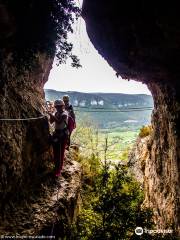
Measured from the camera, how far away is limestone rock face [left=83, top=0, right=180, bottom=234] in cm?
805

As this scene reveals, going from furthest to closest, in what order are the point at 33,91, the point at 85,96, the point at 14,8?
1. the point at 85,96
2. the point at 33,91
3. the point at 14,8

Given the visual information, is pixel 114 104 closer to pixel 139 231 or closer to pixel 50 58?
pixel 50 58

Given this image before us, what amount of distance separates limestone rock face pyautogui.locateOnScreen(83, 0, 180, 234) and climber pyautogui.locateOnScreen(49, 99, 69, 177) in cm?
265

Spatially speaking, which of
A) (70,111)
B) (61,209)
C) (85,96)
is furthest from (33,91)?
(85,96)

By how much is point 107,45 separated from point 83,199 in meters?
7.00

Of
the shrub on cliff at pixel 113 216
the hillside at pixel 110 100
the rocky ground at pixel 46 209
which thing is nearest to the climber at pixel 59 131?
the rocky ground at pixel 46 209

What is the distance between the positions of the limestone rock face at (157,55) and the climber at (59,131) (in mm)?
2651

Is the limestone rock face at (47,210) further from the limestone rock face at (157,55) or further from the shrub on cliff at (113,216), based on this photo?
the limestone rock face at (157,55)

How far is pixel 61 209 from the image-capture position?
9805mm

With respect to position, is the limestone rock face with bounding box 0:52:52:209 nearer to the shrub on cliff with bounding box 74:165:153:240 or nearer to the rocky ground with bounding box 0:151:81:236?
the rocky ground with bounding box 0:151:81:236

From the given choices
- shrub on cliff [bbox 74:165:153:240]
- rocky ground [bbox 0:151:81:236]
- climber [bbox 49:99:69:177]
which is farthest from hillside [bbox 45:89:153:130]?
shrub on cliff [bbox 74:165:153:240]

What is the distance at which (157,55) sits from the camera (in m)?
9.31

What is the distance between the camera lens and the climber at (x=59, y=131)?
10.4 m

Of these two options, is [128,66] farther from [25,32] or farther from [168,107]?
[25,32]
